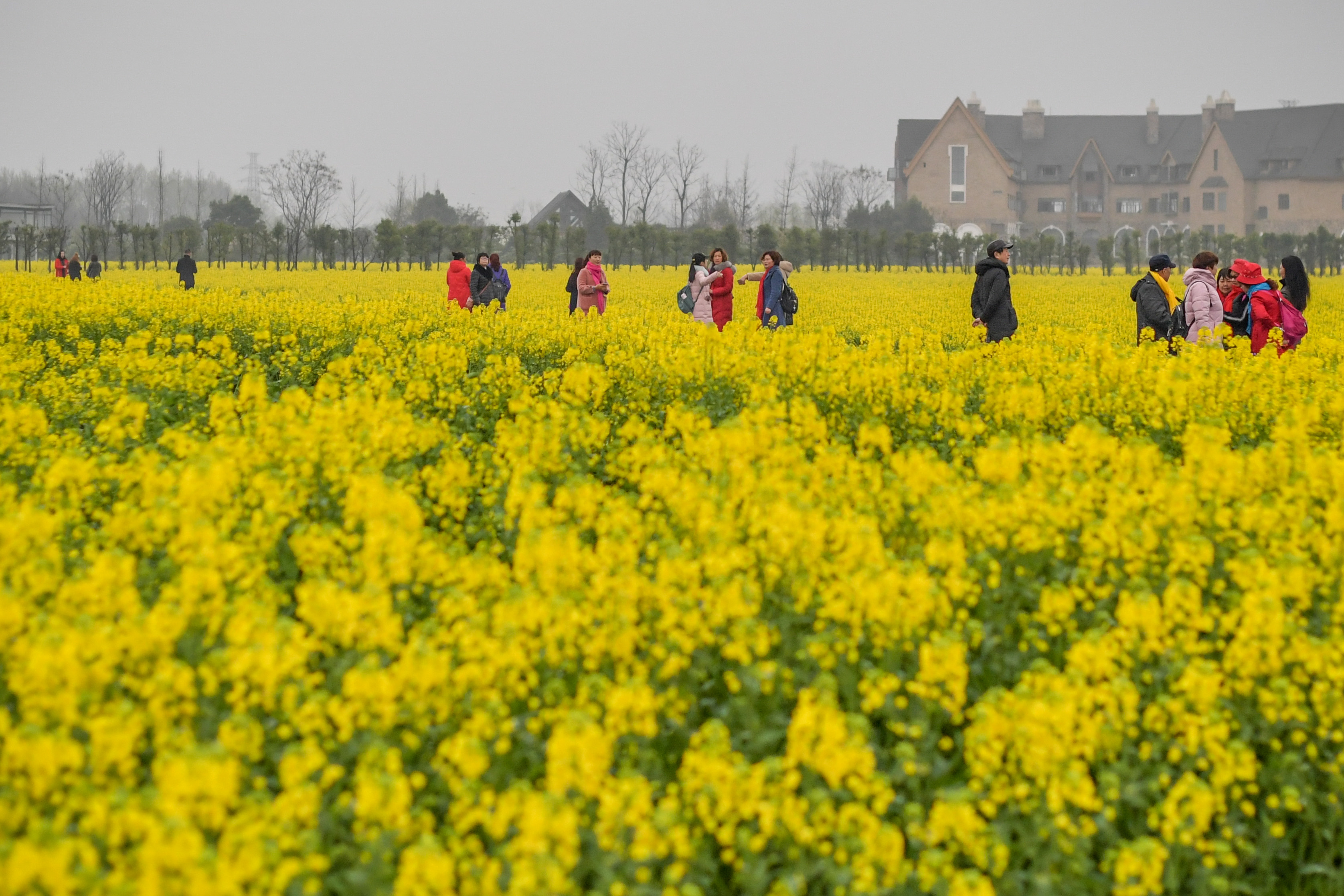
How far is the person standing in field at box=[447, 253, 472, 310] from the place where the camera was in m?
21.3

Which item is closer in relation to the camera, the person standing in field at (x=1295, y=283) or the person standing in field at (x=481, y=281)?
the person standing in field at (x=1295, y=283)

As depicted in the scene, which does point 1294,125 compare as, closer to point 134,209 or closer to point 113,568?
point 113,568

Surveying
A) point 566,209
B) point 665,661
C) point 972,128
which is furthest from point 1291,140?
point 665,661

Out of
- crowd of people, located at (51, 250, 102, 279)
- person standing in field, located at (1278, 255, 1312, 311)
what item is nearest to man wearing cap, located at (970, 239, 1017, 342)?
person standing in field, located at (1278, 255, 1312, 311)

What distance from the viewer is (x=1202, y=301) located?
12484 millimetres

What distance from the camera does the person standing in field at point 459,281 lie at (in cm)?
2130

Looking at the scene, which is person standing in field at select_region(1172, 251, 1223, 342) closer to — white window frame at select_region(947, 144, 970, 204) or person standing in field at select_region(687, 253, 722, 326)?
person standing in field at select_region(687, 253, 722, 326)

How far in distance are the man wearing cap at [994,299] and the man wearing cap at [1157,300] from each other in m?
1.36

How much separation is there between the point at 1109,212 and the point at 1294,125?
1626 cm

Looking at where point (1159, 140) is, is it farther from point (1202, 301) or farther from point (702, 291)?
point (1202, 301)

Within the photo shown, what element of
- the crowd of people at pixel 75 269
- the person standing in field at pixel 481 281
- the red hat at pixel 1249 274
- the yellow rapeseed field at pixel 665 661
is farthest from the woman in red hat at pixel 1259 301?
the crowd of people at pixel 75 269

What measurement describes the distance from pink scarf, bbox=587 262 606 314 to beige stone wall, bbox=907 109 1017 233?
84988 mm

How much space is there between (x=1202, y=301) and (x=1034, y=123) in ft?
330

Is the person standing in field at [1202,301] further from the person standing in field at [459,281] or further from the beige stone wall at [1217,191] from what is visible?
the beige stone wall at [1217,191]
